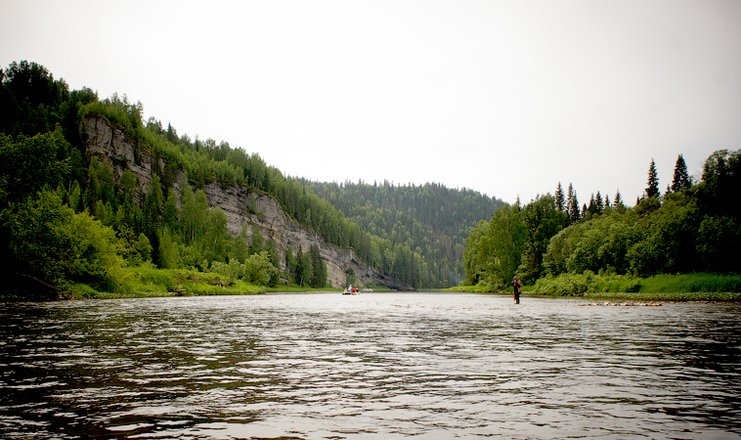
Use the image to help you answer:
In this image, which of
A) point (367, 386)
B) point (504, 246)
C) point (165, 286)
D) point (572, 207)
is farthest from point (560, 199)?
point (367, 386)

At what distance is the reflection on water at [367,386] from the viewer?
8.68 m

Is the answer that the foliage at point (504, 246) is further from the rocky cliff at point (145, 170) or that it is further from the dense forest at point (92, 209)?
the rocky cliff at point (145, 170)

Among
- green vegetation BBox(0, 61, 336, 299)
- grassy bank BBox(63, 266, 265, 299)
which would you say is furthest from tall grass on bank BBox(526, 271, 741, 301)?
green vegetation BBox(0, 61, 336, 299)

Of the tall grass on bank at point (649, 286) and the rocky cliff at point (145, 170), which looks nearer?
the tall grass on bank at point (649, 286)

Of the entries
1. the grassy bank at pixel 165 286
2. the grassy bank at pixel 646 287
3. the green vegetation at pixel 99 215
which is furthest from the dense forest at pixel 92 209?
the grassy bank at pixel 646 287

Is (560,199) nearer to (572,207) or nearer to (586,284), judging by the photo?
(572,207)

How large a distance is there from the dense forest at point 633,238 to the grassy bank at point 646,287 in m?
0.60

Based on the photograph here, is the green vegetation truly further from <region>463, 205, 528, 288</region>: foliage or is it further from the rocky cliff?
<region>463, 205, 528, 288</region>: foliage

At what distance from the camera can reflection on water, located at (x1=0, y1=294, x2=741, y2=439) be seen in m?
8.68

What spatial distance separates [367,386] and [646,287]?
76582 millimetres

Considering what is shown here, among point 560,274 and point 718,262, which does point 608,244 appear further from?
point 718,262

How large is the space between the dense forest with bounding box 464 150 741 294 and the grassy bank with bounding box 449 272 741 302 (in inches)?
23.8

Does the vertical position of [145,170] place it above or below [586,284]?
above

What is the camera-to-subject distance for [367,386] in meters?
12.1
